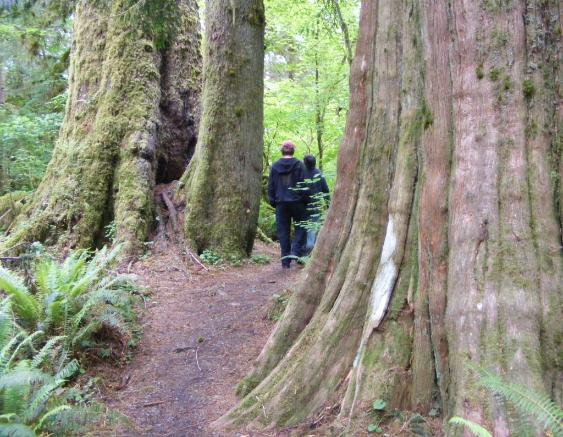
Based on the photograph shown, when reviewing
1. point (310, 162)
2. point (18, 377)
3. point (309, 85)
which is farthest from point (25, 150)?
point (18, 377)

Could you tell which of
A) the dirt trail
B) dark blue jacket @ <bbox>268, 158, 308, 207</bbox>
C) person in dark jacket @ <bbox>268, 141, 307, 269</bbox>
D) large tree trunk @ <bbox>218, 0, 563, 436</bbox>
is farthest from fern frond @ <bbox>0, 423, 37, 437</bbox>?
dark blue jacket @ <bbox>268, 158, 308, 207</bbox>

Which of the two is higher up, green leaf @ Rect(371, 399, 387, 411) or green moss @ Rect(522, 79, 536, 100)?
green moss @ Rect(522, 79, 536, 100)

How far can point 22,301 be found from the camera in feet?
17.3

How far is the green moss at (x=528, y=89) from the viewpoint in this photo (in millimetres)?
3172

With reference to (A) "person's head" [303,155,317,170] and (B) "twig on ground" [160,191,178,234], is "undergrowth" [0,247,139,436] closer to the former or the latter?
(B) "twig on ground" [160,191,178,234]

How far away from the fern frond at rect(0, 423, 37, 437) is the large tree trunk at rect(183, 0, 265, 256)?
5.51 meters

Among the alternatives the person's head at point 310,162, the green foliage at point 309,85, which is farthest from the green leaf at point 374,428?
the green foliage at point 309,85

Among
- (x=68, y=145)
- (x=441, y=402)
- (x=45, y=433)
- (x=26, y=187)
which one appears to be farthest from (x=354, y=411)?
(x=26, y=187)

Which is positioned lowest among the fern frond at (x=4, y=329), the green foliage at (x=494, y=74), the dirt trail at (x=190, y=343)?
the dirt trail at (x=190, y=343)

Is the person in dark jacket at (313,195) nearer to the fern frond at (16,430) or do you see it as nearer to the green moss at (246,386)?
the green moss at (246,386)

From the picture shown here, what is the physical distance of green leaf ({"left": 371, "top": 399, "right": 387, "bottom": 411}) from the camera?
3.24 meters

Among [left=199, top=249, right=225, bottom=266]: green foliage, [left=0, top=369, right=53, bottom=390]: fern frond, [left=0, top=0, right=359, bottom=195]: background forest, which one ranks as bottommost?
[left=0, top=369, right=53, bottom=390]: fern frond

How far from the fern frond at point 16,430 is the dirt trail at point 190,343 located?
75cm

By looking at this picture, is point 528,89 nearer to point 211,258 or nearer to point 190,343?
point 190,343
